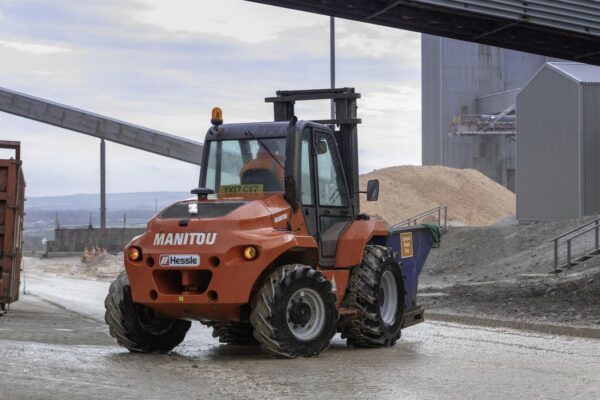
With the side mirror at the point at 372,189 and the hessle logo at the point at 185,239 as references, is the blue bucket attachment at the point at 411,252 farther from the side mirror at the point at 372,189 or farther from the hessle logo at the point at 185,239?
the hessle logo at the point at 185,239

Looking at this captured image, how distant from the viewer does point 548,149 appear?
39719 millimetres

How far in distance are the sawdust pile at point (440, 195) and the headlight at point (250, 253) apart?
42.8 meters

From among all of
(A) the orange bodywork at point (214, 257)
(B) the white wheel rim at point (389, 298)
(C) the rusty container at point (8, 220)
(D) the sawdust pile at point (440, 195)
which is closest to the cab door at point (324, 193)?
(A) the orange bodywork at point (214, 257)

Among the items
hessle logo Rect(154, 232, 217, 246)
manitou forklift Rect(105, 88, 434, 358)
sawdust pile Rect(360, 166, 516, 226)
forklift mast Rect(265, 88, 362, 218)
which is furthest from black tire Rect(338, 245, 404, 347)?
sawdust pile Rect(360, 166, 516, 226)

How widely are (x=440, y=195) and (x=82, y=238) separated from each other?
19745 millimetres

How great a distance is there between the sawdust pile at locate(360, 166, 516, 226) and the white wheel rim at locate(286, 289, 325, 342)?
42.1 metres

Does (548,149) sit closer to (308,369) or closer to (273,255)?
(273,255)

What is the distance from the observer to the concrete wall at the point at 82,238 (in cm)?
5778

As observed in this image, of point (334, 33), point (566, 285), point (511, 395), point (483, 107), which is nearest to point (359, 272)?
point (511, 395)

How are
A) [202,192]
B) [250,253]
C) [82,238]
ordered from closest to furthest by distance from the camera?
[250,253] → [202,192] → [82,238]

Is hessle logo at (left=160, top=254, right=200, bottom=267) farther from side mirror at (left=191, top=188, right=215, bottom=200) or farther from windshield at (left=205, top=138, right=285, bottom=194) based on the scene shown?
windshield at (left=205, top=138, right=285, bottom=194)

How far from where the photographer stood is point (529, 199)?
40.9 m

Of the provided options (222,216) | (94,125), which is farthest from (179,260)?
(94,125)

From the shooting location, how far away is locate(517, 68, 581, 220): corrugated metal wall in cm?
3841
